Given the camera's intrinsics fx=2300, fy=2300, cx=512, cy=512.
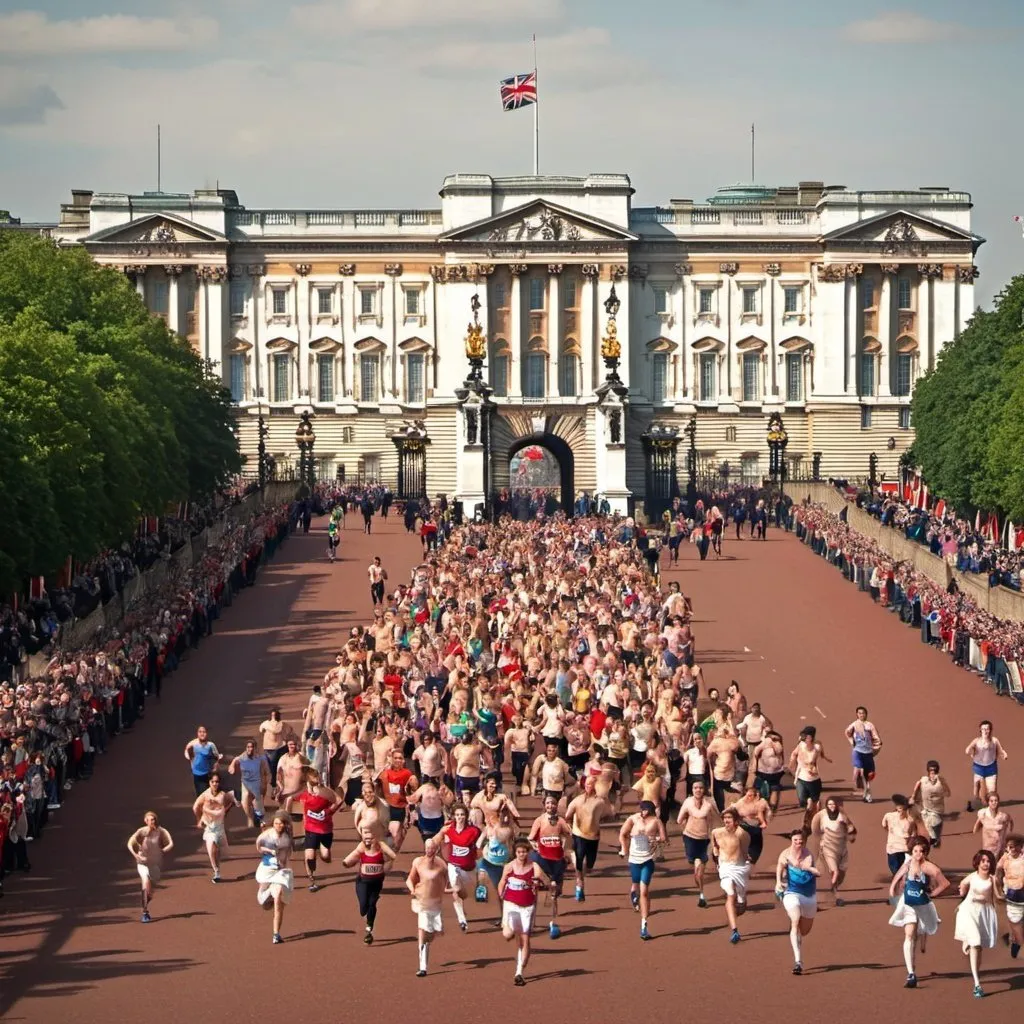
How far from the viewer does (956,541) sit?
210ft

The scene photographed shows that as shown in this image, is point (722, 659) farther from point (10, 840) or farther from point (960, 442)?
point (960, 442)

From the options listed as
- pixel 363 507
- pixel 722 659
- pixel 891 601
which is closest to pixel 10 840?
pixel 722 659

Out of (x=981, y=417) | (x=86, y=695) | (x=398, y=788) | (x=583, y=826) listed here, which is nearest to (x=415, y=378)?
(x=981, y=417)

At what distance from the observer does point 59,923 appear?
85.1 feet

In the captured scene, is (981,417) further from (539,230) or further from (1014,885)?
(1014,885)

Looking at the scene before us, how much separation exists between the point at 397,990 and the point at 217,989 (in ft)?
5.94

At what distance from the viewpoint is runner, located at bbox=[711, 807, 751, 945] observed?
25.1 m

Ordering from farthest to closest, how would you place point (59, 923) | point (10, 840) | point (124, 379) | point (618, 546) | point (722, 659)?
point (124, 379), point (618, 546), point (722, 659), point (10, 840), point (59, 923)

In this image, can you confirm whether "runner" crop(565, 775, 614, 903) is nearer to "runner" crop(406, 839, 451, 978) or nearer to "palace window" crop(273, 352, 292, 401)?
"runner" crop(406, 839, 451, 978)

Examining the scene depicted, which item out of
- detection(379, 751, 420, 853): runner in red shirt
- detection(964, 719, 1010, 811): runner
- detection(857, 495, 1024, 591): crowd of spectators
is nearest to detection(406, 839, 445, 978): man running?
detection(379, 751, 420, 853): runner in red shirt

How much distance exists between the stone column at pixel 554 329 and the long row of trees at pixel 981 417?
2177cm

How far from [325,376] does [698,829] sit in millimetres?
82608

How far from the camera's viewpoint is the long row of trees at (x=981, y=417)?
67.4 meters

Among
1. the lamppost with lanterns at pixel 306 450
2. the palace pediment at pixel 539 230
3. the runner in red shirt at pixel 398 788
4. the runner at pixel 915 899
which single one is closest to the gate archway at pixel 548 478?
the lamppost with lanterns at pixel 306 450
